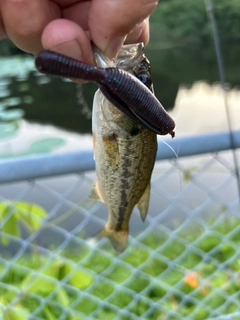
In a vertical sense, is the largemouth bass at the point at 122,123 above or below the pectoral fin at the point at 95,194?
above

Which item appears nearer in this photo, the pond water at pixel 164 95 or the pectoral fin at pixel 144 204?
the pectoral fin at pixel 144 204

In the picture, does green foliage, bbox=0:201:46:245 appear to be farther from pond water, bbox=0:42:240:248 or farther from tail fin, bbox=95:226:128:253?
pond water, bbox=0:42:240:248

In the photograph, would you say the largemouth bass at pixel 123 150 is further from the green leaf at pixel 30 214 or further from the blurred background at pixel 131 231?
the green leaf at pixel 30 214

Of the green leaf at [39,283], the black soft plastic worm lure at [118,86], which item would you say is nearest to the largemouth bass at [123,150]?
the black soft plastic worm lure at [118,86]

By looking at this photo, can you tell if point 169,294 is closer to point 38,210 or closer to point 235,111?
point 38,210

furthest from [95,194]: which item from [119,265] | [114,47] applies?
[119,265]

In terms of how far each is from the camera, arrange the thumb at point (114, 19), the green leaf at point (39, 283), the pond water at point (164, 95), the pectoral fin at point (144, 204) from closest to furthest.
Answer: the thumb at point (114, 19), the pectoral fin at point (144, 204), the green leaf at point (39, 283), the pond water at point (164, 95)
